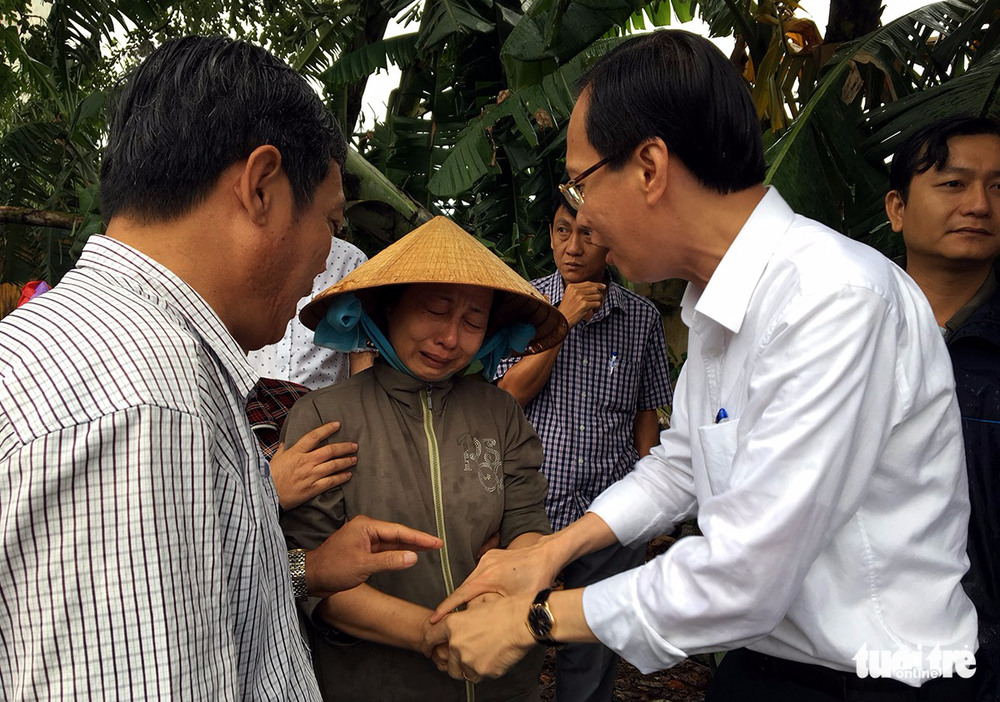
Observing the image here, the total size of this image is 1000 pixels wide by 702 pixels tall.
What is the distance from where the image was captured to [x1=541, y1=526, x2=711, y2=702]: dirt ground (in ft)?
14.5

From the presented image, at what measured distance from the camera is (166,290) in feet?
3.81

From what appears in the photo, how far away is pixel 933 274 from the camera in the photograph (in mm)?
2812

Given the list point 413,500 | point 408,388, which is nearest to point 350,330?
point 408,388

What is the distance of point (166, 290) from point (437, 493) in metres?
1.13

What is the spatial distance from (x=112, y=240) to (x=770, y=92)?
4193 millimetres

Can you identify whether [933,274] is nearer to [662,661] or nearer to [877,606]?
[877,606]

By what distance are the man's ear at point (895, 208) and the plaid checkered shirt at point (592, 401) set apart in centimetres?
114

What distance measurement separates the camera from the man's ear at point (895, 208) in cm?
299

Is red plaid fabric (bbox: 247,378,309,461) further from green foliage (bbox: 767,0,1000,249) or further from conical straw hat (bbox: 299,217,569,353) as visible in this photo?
green foliage (bbox: 767,0,1000,249)

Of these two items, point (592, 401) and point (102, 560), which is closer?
point (102, 560)

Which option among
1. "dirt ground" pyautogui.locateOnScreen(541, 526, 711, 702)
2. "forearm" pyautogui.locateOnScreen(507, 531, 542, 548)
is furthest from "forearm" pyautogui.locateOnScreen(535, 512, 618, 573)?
"dirt ground" pyautogui.locateOnScreen(541, 526, 711, 702)

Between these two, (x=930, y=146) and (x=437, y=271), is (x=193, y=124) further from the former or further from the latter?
(x=930, y=146)

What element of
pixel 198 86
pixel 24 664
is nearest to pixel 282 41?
pixel 198 86

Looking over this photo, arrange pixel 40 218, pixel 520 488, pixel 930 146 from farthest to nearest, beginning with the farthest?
pixel 40 218 < pixel 930 146 < pixel 520 488
